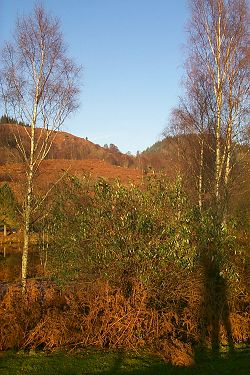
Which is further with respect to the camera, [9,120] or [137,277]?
[9,120]

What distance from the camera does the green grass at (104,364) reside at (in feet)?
27.5

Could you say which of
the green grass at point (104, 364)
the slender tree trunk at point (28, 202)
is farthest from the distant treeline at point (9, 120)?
the green grass at point (104, 364)

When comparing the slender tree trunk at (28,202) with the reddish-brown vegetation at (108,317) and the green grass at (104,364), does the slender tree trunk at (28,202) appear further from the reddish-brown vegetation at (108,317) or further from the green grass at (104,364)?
the green grass at (104,364)

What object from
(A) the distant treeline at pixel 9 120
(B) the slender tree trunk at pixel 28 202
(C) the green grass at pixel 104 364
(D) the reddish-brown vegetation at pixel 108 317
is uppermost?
(A) the distant treeline at pixel 9 120

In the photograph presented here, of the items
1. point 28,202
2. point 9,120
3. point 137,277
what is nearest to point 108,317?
point 137,277

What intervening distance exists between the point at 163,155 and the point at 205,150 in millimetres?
6592

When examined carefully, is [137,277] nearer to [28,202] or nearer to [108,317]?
[108,317]

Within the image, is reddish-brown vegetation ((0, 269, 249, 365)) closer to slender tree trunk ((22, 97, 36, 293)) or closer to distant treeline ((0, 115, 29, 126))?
slender tree trunk ((22, 97, 36, 293))

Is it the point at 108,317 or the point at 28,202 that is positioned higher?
the point at 28,202

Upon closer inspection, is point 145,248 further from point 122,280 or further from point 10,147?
point 10,147

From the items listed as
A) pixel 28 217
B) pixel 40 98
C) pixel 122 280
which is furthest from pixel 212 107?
pixel 122 280

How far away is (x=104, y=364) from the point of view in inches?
349

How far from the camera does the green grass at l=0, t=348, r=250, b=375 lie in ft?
27.5

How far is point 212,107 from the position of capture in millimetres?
17562
